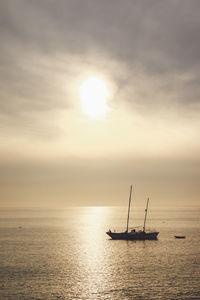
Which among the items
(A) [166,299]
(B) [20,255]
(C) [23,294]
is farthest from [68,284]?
(B) [20,255]

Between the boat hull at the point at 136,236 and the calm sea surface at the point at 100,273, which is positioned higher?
the boat hull at the point at 136,236

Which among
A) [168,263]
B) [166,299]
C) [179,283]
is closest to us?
[166,299]

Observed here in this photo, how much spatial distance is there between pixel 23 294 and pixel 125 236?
87435mm

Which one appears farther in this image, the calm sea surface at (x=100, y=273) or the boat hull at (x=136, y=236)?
the boat hull at (x=136, y=236)

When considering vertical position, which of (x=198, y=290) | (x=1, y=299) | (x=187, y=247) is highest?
(x=187, y=247)

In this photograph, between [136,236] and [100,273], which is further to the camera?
[136,236]

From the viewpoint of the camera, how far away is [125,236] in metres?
138

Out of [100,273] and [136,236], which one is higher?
[136,236]

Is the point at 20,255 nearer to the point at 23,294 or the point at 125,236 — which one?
the point at 23,294

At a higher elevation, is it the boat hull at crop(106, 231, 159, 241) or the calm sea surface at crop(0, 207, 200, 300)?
the boat hull at crop(106, 231, 159, 241)

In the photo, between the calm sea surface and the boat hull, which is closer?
the calm sea surface

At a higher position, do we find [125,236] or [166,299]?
[125,236]

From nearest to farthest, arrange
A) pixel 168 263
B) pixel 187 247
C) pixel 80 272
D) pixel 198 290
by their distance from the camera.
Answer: pixel 198 290
pixel 80 272
pixel 168 263
pixel 187 247

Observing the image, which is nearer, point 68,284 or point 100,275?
point 68,284
